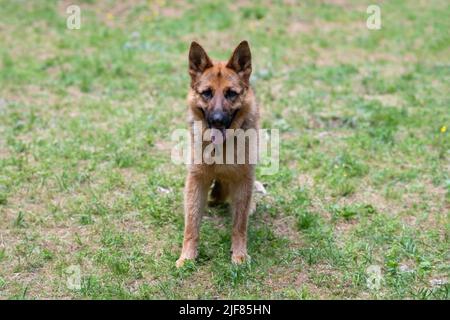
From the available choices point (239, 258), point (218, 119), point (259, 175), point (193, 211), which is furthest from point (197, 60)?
point (259, 175)

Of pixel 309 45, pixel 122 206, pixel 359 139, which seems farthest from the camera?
pixel 309 45

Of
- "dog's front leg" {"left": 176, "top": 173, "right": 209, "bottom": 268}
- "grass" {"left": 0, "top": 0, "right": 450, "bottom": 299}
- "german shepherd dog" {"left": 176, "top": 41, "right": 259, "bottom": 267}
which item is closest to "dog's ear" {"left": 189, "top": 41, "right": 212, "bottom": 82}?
"german shepherd dog" {"left": 176, "top": 41, "right": 259, "bottom": 267}

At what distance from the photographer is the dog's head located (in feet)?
16.6

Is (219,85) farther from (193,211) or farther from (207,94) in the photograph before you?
(193,211)

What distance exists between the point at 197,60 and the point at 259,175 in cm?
197

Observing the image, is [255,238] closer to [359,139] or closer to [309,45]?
[359,139]

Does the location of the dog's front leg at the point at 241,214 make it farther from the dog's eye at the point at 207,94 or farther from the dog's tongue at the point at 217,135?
the dog's eye at the point at 207,94

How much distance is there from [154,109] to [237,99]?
3523mm

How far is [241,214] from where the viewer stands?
17.8 feet

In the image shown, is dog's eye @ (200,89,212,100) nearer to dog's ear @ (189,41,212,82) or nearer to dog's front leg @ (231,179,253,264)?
dog's ear @ (189,41,212,82)

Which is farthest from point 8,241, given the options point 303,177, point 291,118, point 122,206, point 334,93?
point 334,93

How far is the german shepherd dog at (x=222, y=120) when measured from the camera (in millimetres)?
5125
